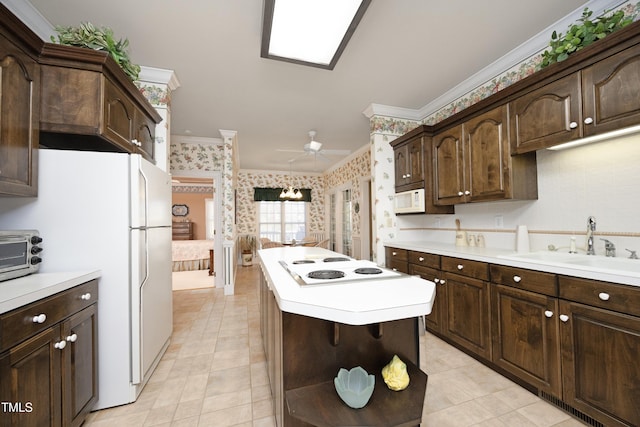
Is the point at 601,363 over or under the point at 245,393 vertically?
over

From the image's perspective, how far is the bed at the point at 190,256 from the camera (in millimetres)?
5582

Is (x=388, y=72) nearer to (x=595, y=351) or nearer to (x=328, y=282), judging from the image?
(x=328, y=282)

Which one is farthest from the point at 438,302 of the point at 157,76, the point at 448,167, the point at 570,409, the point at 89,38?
the point at 157,76

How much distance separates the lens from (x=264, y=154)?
5574 mm

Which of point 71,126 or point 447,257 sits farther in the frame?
point 447,257

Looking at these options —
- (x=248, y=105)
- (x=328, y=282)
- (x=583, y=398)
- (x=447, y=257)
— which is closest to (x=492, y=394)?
(x=583, y=398)

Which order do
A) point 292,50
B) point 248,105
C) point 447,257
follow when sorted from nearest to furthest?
point 292,50
point 447,257
point 248,105

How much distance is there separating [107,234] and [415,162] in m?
2.97

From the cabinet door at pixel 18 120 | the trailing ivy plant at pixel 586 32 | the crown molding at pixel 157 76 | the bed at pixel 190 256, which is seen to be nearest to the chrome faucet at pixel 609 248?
the trailing ivy plant at pixel 586 32

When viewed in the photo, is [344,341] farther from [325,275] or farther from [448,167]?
[448,167]

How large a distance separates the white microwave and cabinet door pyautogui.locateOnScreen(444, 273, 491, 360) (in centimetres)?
90

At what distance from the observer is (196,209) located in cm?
894

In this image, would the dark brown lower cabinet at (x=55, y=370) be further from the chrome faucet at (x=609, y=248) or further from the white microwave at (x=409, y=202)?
the chrome faucet at (x=609, y=248)

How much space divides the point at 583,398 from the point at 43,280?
9.66 ft
